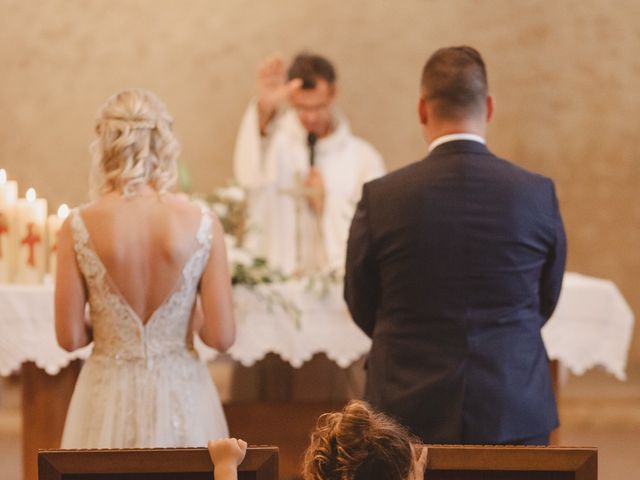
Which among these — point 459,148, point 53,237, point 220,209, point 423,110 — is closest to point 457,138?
point 459,148

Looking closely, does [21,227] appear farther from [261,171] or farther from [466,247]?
[466,247]

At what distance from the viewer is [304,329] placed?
14.2ft

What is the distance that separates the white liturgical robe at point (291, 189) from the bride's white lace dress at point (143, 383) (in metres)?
2.17

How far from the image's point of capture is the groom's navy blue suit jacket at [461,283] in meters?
2.79

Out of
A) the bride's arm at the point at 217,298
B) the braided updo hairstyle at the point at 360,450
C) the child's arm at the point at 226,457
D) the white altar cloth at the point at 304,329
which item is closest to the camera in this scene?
the braided updo hairstyle at the point at 360,450

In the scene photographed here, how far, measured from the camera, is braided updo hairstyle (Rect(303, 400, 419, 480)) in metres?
1.80

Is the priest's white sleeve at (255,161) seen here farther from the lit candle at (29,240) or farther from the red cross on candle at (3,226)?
the red cross on candle at (3,226)

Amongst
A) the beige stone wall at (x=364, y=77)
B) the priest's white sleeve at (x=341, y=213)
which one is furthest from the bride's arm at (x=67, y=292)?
the beige stone wall at (x=364, y=77)

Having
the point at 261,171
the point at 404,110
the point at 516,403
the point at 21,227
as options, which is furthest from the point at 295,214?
the point at 516,403

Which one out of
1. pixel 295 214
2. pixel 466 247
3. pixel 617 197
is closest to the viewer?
pixel 466 247

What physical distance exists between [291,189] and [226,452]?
3639 millimetres

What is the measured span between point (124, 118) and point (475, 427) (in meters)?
1.30

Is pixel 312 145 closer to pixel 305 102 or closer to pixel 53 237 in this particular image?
pixel 305 102

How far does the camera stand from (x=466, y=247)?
2.78 meters
